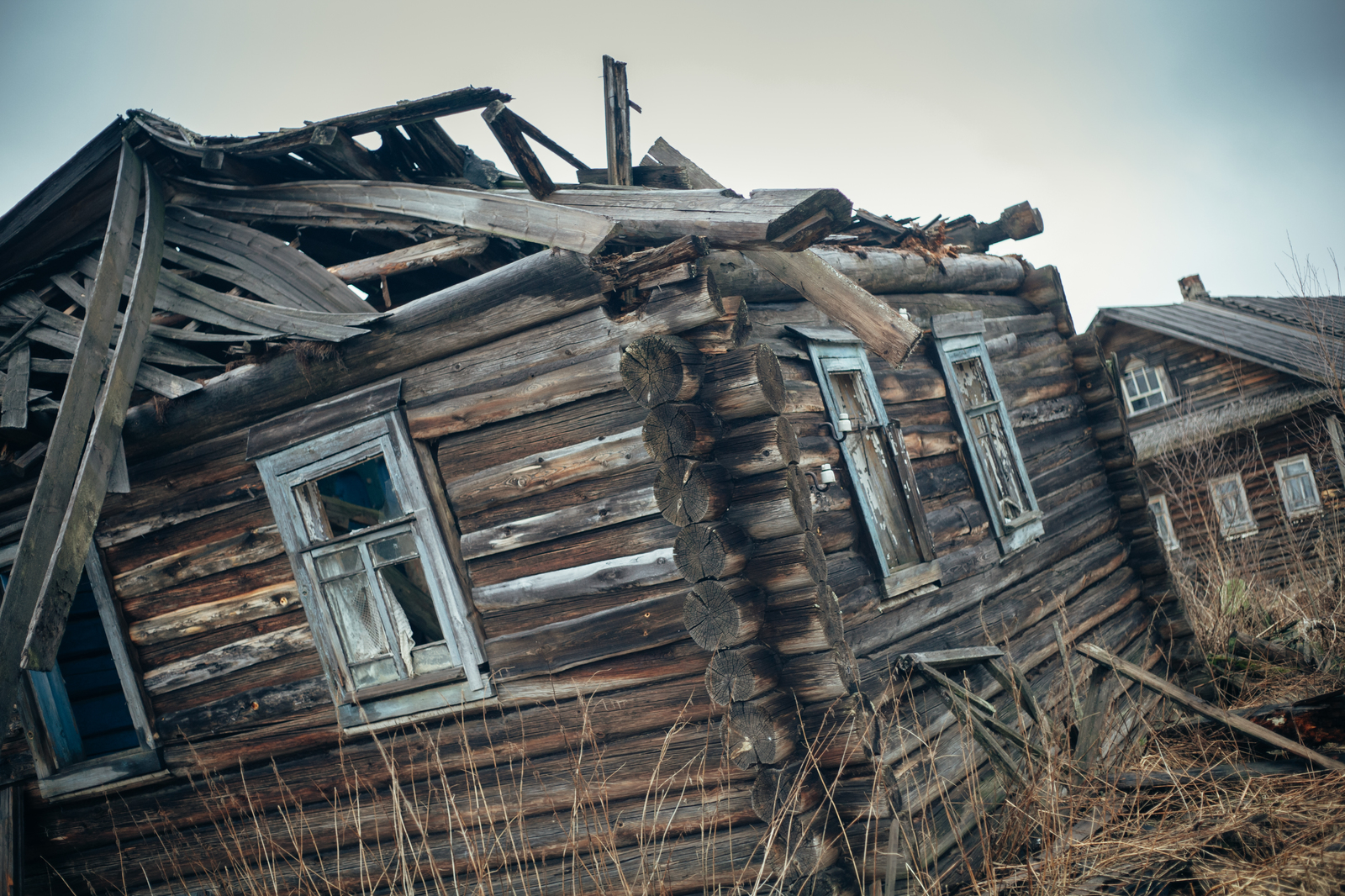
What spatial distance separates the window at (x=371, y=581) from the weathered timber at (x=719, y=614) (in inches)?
47.0

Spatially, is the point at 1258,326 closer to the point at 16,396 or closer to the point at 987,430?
the point at 987,430

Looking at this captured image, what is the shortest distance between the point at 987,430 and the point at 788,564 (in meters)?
3.21

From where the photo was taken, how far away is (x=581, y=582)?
13.3 feet

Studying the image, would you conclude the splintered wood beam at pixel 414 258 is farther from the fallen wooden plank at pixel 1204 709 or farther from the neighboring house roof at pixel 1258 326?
the neighboring house roof at pixel 1258 326

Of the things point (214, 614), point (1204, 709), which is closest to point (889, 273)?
point (1204, 709)

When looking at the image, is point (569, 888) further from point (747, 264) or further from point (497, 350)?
point (747, 264)

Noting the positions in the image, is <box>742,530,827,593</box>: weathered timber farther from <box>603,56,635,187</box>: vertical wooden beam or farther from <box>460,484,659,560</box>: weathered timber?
<box>603,56,635,187</box>: vertical wooden beam

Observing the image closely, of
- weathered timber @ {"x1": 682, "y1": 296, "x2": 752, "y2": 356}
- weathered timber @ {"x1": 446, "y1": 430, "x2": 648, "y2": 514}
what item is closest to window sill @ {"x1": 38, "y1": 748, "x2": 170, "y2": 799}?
weathered timber @ {"x1": 446, "y1": 430, "x2": 648, "y2": 514}

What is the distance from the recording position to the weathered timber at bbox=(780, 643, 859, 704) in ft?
12.3

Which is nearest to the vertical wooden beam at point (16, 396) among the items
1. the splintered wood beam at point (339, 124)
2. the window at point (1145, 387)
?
the splintered wood beam at point (339, 124)

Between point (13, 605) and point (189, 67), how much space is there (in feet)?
540

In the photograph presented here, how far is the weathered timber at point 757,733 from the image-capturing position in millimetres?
3645

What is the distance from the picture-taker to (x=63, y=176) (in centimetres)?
523

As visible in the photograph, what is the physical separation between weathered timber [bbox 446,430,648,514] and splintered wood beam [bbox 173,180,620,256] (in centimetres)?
88
